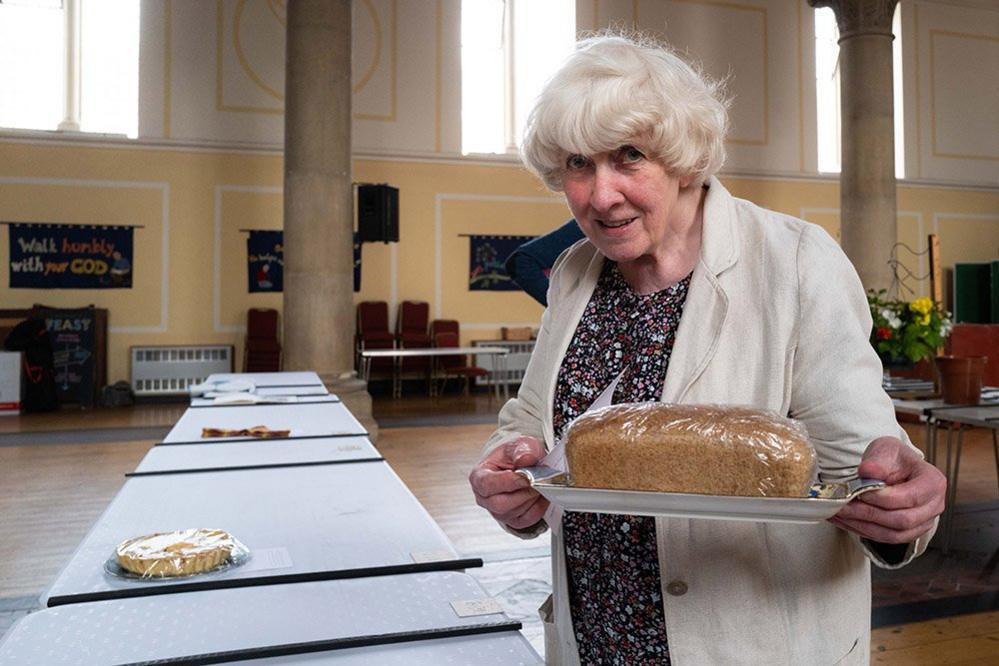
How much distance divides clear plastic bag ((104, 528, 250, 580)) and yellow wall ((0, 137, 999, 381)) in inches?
388

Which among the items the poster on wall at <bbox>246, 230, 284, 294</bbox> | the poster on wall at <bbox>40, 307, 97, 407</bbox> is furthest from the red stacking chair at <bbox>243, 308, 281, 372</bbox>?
the poster on wall at <bbox>40, 307, 97, 407</bbox>

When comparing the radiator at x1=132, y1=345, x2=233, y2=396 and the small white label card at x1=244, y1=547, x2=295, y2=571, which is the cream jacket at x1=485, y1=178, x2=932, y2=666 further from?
the radiator at x1=132, y1=345, x2=233, y2=396

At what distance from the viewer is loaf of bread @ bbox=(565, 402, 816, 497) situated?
0.91m

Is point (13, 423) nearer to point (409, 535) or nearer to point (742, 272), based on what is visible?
point (409, 535)

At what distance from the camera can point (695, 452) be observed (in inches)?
37.5

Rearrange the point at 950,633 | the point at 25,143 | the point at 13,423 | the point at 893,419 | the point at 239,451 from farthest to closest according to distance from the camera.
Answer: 1. the point at 25,143
2. the point at 13,423
3. the point at 950,633
4. the point at 239,451
5. the point at 893,419

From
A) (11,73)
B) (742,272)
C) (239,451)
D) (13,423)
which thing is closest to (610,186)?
(742,272)

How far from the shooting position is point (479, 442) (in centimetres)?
766

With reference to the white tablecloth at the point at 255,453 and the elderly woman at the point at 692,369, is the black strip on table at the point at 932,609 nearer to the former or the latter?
the white tablecloth at the point at 255,453

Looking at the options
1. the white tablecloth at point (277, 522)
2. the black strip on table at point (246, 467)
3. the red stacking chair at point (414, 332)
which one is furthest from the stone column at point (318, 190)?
the white tablecloth at point (277, 522)

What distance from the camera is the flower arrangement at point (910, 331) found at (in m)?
4.48

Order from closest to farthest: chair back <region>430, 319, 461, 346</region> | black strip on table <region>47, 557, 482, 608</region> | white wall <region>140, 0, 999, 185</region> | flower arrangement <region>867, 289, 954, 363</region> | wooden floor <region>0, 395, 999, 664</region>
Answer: black strip on table <region>47, 557, 482, 608</region>
wooden floor <region>0, 395, 999, 664</region>
flower arrangement <region>867, 289, 954, 363</region>
white wall <region>140, 0, 999, 185</region>
chair back <region>430, 319, 461, 346</region>

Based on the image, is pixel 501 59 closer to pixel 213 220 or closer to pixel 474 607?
pixel 213 220

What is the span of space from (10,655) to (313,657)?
1.30 feet
